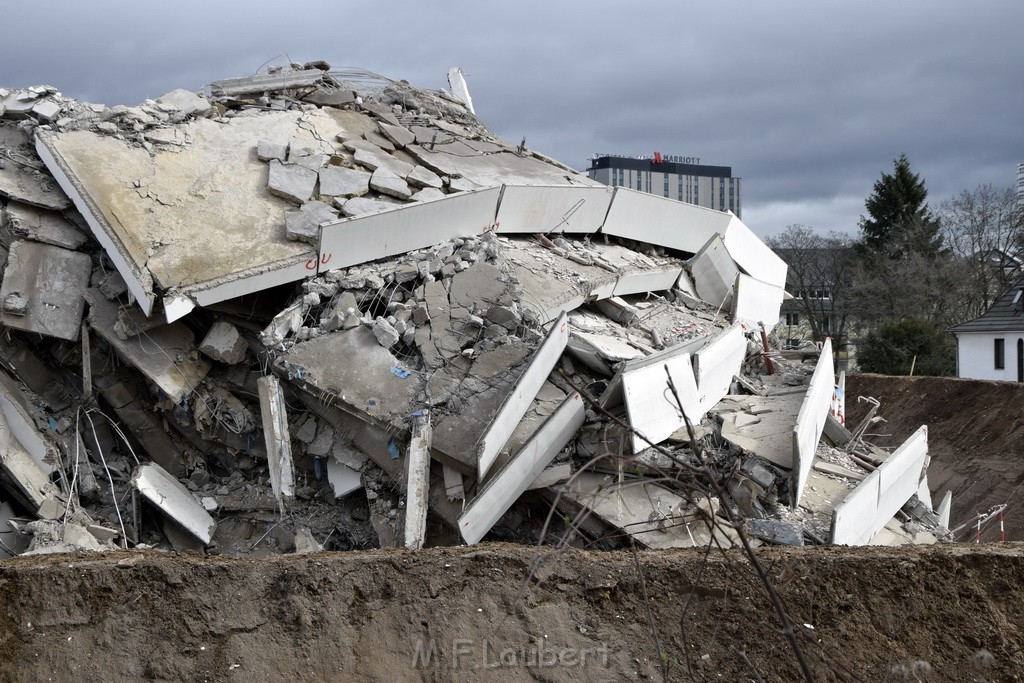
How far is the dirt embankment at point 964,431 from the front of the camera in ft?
37.8

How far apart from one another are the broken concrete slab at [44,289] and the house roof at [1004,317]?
21.5m

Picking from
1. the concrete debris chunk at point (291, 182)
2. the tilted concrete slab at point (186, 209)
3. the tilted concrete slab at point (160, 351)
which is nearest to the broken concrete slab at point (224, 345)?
the tilted concrete slab at point (160, 351)

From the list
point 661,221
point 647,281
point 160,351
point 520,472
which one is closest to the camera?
point 520,472

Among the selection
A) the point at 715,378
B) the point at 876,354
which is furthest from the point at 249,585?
the point at 876,354

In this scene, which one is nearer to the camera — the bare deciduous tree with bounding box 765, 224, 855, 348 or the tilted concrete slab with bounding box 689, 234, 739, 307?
the tilted concrete slab with bounding box 689, 234, 739, 307

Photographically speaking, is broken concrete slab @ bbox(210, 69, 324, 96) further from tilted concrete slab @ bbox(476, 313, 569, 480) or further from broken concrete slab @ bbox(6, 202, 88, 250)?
tilted concrete slab @ bbox(476, 313, 569, 480)

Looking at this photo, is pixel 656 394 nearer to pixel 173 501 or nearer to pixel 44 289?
pixel 173 501

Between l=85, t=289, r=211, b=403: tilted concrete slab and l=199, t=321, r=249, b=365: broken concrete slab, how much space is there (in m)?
0.15

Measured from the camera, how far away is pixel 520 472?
629 cm

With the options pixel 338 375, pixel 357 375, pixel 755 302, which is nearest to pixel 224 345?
pixel 338 375

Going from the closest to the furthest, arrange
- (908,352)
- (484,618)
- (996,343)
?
(484,618) < (996,343) < (908,352)

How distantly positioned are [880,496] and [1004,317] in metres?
18.2

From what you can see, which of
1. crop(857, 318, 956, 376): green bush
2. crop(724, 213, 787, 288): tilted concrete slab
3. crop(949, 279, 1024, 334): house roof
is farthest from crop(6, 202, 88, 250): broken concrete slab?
crop(949, 279, 1024, 334): house roof

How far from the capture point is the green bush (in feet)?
75.6
